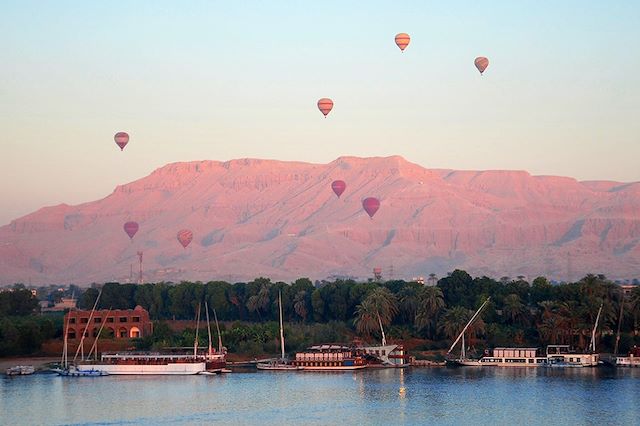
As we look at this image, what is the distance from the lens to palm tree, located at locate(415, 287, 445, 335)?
131 meters

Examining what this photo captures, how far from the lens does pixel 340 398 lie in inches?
3871

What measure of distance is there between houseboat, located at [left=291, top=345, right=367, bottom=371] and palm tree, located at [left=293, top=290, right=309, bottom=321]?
1959cm

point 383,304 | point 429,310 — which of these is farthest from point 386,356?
point 429,310

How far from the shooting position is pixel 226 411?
301ft

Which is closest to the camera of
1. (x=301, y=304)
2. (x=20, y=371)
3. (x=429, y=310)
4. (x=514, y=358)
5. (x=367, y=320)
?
(x=20, y=371)

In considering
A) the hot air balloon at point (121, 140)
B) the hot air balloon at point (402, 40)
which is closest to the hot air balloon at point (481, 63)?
the hot air balloon at point (402, 40)

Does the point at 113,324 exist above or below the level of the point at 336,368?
above

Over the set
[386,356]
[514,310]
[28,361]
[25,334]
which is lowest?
[386,356]

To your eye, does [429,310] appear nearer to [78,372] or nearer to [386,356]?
[386,356]

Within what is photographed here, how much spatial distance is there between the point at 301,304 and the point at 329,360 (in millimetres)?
22842

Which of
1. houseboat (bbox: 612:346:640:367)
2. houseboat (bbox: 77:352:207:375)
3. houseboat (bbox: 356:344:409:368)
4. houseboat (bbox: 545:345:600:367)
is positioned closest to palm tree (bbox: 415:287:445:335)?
houseboat (bbox: 356:344:409:368)

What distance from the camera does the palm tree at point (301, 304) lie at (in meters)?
145

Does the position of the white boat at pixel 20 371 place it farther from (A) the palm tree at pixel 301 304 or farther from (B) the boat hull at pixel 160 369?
(A) the palm tree at pixel 301 304

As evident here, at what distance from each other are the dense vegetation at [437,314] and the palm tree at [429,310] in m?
0.10
